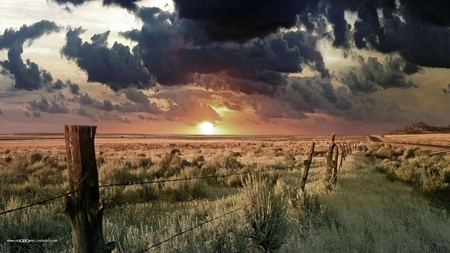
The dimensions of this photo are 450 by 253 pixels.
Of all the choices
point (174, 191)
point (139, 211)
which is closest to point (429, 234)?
point (139, 211)

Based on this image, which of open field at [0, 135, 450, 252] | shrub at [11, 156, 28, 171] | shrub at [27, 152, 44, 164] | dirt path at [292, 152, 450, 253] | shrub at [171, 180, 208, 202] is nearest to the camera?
open field at [0, 135, 450, 252]

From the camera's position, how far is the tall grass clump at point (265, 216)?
8305 millimetres

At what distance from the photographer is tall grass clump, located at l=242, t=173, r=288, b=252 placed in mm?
8305

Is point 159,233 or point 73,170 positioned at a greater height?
point 73,170

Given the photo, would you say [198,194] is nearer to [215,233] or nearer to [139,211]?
[139,211]

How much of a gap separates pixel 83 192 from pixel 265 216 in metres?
4.74

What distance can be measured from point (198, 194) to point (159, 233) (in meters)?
7.18

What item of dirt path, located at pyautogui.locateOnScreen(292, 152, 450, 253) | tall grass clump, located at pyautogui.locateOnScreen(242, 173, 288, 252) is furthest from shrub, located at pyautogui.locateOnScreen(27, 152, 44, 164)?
tall grass clump, located at pyautogui.locateOnScreen(242, 173, 288, 252)

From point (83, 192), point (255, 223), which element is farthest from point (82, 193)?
point (255, 223)

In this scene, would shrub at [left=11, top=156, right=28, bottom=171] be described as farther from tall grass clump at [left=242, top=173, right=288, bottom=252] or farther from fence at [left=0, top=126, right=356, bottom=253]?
fence at [left=0, top=126, right=356, bottom=253]

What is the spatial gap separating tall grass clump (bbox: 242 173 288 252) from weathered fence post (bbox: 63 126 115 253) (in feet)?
13.6

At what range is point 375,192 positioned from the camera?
1568cm

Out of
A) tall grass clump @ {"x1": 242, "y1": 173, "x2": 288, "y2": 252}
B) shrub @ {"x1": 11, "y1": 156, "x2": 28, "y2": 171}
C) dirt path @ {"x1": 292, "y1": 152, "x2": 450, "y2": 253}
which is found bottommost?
shrub @ {"x1": 11, "y1": 156, "x2": 28, "y2": 171}

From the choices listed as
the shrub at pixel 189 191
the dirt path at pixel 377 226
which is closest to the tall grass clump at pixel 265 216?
the dirt path at pixel 377 226
